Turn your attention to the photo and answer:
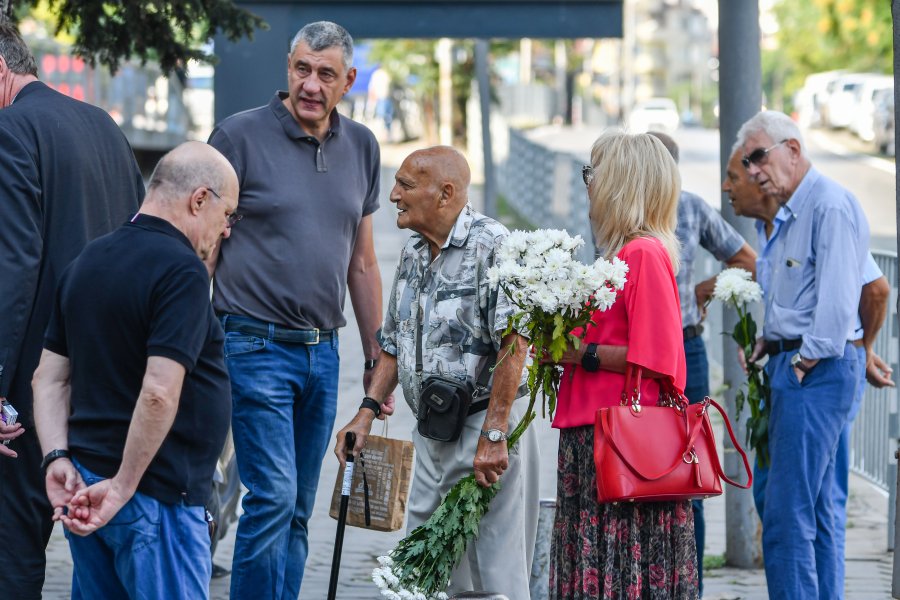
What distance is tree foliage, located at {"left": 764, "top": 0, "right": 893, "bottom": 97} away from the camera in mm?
33500

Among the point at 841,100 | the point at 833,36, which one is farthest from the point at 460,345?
the point at 841,100

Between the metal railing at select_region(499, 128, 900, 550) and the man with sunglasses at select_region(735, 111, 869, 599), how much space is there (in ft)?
3.66

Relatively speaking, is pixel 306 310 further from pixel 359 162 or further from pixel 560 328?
pixel 560 328

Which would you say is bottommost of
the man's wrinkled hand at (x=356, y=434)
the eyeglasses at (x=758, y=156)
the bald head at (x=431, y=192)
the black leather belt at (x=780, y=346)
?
the man's wrinkled hand at (x=356, y=434)

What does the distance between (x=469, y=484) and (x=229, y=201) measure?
1387 mm

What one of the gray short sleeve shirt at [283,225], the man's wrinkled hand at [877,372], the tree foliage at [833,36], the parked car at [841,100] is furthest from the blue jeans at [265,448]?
the parked car at [841,100]

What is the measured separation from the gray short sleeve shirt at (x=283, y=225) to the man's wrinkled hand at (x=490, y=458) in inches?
36.0

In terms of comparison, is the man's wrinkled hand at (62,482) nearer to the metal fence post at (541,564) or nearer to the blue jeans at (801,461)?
the metal fence post at (541,564)

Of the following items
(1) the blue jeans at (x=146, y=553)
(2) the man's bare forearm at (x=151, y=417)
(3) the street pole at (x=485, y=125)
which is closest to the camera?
(2) the man's bare forearm at (x=151, y=417)

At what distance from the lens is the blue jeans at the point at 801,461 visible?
500cm

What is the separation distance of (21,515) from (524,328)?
1684mm

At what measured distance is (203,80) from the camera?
137 ft

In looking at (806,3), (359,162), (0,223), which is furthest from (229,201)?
(806,3)

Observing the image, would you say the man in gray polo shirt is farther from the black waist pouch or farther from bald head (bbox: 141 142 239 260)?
bald head (bbox: 141 142 239 260)
